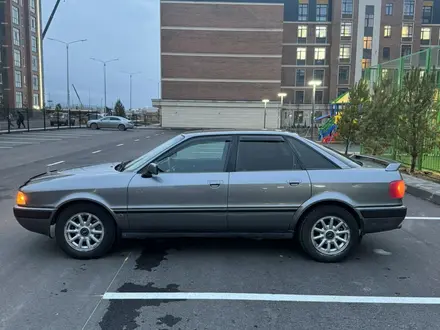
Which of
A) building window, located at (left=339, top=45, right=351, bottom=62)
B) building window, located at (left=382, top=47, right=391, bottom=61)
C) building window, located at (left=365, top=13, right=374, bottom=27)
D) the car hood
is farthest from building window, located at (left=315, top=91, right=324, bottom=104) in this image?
the car hood

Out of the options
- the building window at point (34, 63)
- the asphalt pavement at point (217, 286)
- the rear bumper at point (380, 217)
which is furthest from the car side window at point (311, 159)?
the building window at point (34, 63)

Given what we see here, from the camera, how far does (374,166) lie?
5125 mm

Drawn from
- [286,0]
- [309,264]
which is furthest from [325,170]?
[286,0]

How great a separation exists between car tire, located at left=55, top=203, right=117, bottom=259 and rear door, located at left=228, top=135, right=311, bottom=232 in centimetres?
143

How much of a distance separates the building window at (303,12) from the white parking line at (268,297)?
237ft

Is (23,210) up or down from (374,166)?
down

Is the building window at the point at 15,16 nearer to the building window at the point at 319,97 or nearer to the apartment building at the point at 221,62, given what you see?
the apartment building at the point at 221,62

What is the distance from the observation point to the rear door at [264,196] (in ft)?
15.4

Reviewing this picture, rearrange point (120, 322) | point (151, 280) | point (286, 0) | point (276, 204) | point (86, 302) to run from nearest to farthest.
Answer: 1. point (120, 322)
2. point (86, 302)
3. point (151, 280)
4. point (276, 204)
5. point (286, 0)

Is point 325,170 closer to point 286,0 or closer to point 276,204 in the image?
point 276,204

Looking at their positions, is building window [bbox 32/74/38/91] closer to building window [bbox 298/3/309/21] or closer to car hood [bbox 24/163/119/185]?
building window [bbox 298/3/309/21]

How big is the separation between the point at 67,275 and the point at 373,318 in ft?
9.98

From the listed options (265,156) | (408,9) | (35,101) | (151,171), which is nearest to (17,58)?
(35,101)

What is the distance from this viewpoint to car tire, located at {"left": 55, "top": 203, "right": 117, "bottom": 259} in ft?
15.6
